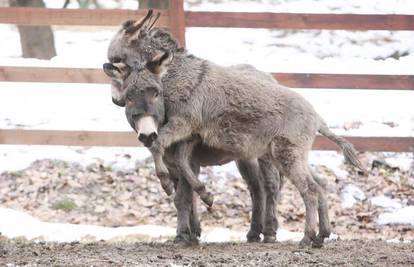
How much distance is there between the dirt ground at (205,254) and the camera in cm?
659

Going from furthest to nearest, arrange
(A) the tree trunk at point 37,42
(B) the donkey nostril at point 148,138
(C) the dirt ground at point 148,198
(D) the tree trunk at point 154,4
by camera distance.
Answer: (A) the tree trunk at point 37,42, (D) the tree trunk at point 154,4, (C) the dirt ground at point 148,198, (B) the donkey nostril at point 148,138

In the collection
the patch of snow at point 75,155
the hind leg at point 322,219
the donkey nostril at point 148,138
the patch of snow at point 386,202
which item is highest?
the donkey nostril at point 148,138

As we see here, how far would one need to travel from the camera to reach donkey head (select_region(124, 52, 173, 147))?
7164 mm

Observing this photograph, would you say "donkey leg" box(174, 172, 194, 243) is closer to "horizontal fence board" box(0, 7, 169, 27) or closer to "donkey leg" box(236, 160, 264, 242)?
"donkey leg" box(236, 160, 264, 242)

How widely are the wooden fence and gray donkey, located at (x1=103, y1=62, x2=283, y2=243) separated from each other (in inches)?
120

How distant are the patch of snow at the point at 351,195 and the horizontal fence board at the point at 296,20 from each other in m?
2.15

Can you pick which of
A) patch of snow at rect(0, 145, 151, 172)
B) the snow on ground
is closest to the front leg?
the snow on ground

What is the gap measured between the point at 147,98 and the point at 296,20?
4.69m

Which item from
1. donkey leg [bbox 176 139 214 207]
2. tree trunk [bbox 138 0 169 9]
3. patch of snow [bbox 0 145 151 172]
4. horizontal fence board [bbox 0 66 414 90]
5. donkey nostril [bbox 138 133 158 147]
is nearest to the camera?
donkey nostril [bbox 138 133 158 147]

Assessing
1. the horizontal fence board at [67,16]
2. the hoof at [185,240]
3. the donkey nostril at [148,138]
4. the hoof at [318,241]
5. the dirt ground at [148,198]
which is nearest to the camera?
the donkey nostril at [148,138]

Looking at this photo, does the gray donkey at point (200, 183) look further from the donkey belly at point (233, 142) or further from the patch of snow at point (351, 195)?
the patch of snow at point (351, 195)

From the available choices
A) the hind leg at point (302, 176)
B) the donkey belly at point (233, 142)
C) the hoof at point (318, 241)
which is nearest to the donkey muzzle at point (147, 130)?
the donkey belly at point (233, 142)

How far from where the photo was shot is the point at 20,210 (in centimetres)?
1065

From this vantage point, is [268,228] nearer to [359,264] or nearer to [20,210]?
[359,264]
